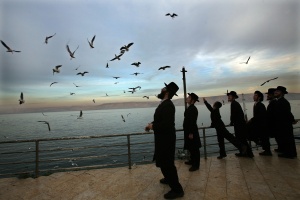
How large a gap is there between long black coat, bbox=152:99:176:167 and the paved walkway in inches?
31.8

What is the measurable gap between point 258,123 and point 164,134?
4.31m

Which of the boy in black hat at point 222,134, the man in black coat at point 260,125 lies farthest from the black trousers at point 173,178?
the man in black coat at point 260,125

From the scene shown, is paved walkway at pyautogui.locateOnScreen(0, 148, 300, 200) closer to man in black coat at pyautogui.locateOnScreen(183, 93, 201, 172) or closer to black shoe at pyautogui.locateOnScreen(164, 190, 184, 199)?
black shoe at pyautogui.locateOnScreen(164, 190, 184, 199)

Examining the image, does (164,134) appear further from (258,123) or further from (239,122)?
(258,123)

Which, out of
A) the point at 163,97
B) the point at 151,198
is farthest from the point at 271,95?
the point at 151,198

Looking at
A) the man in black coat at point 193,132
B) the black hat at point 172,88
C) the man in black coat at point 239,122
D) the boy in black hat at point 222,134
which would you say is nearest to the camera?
the black hat at point 172,88

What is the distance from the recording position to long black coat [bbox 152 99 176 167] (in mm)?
4051

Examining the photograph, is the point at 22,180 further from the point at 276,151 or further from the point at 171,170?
the point at 276,151

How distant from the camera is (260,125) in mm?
6766

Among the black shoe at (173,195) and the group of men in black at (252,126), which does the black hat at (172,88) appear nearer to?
the group of men in black at (252,126)

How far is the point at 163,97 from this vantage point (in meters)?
4.34

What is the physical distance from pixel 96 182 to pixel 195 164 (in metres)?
2.72

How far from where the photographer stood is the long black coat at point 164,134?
4051mm

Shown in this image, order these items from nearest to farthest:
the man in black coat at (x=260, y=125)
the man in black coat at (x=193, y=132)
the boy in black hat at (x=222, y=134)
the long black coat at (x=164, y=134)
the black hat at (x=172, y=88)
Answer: the long black coat at (x=164, y=134)
the black hat at (x=172, y=88)
the man in black coat at (x=193, y=132)
the boy in black hat at (x=222, y=134)
the man in black coat at (x=260, y=125)
